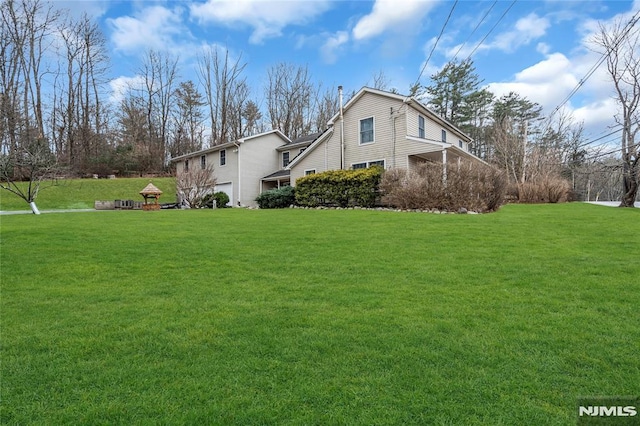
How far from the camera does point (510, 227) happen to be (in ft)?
26.7

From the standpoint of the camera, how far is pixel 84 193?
2550 centimetres

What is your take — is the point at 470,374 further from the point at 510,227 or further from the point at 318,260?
the point at 510,227

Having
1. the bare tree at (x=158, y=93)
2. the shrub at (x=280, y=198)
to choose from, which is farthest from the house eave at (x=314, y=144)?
the bare tree at (x=158, y=93)

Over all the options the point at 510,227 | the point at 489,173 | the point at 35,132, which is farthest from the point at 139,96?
the point at 510,227

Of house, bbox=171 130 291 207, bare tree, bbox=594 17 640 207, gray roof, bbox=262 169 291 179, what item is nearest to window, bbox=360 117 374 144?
gray roof, bbox=262 169 291 179

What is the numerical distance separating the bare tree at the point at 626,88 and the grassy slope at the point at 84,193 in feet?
95.7

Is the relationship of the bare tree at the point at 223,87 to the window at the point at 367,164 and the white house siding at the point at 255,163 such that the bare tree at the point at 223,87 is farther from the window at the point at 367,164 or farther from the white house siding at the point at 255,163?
the window at the point at 367,164

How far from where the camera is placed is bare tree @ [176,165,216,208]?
2066 cm

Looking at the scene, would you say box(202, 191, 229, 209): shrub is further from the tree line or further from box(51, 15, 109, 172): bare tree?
box(51, 15, 109, 172): bare tree

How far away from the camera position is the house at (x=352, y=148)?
1698 centimetres

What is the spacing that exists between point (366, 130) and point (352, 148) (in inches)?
50.7

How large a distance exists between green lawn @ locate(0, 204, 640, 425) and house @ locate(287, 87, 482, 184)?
11637 millimetres

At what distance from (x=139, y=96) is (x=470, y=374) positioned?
40.5 meters

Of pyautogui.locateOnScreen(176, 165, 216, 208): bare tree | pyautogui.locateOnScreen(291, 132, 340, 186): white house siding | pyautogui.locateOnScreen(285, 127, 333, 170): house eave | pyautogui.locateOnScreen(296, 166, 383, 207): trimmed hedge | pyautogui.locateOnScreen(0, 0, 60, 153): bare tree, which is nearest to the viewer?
pyautogui.locateOnScreen(296, 166, 383, 207): trimmed hedge
